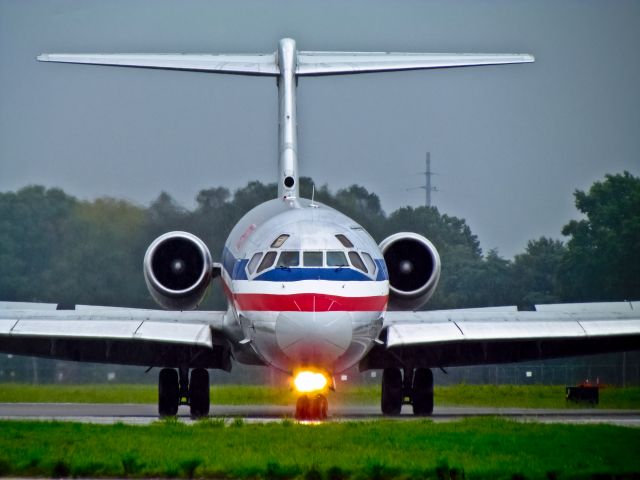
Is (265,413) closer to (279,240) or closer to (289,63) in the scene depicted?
(279,240)

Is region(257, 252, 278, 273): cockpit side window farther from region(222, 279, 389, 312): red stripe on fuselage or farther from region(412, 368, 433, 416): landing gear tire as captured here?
region(412, 368, 433, 416): landing gear tire

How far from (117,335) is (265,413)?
11.4 ft

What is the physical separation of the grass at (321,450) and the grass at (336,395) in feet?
33.6

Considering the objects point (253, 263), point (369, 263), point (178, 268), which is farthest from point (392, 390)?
point (253, 263)

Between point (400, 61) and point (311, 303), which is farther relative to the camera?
point (400, 61)

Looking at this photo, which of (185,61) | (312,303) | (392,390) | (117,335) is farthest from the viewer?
(185,61)

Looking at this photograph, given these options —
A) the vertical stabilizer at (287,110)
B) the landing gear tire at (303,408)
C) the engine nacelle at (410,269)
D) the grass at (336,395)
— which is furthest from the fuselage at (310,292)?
the grass at (336,395)

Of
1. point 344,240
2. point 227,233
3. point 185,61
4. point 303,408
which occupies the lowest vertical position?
point 303,408

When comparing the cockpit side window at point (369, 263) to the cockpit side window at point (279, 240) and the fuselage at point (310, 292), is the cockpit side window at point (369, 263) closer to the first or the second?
the fuselage at point (310, 292)

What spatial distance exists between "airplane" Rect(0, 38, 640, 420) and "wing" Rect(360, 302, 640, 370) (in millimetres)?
25

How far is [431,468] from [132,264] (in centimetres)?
2211

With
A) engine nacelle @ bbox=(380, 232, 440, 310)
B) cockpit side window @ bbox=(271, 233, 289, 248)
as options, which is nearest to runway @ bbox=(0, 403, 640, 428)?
engine nacelle @ bbox=(380, 232, 440, 310)

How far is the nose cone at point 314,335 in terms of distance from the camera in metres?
19.3

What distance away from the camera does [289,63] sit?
26.2m
